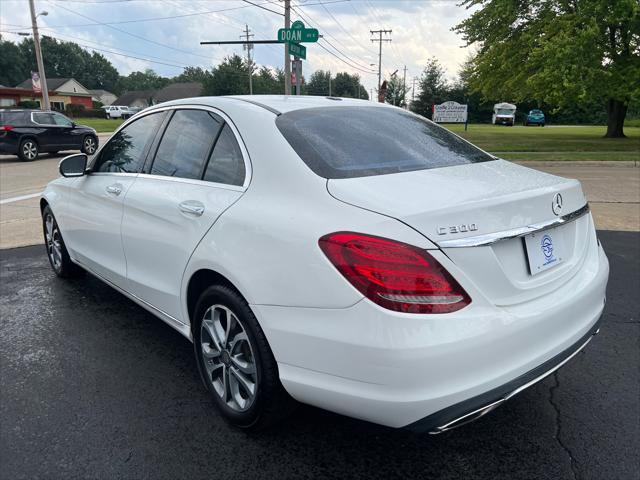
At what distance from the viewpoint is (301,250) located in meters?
2.11

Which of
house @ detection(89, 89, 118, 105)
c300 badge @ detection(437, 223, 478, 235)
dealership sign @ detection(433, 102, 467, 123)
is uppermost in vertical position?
c300 badge @ detection(437, 223, 478, 235)

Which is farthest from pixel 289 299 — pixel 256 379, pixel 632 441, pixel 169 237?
pixel 632 441

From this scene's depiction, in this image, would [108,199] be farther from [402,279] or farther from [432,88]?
[432,88]

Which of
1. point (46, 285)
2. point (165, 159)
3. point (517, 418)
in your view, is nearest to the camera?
point (517, 418)

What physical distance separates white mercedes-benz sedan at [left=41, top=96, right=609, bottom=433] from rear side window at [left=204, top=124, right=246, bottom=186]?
0.01 metres

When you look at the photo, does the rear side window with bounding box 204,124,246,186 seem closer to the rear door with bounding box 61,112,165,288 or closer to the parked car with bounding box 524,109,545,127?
the rear door with bounding box 61,112,165,288

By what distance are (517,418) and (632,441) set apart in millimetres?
531

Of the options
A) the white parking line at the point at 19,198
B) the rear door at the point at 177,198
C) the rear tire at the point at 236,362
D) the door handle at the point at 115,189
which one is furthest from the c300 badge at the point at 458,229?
the white parking line at the point at 19,198

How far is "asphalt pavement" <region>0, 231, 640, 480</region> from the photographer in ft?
7.84

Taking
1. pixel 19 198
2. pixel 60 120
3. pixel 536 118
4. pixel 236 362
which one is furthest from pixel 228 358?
pixel 536 118

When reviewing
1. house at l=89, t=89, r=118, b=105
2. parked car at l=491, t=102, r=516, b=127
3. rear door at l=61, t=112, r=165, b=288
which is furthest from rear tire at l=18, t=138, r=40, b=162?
house at l=89, t=89, r=118, b=105

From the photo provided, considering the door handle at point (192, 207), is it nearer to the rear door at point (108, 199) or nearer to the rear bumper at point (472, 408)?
the rear door at point (108, 199)

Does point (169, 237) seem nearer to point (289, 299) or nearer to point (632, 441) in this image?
point (289, 299)

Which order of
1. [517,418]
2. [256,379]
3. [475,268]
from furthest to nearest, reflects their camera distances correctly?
[517,418], [256,379], [475,268]
